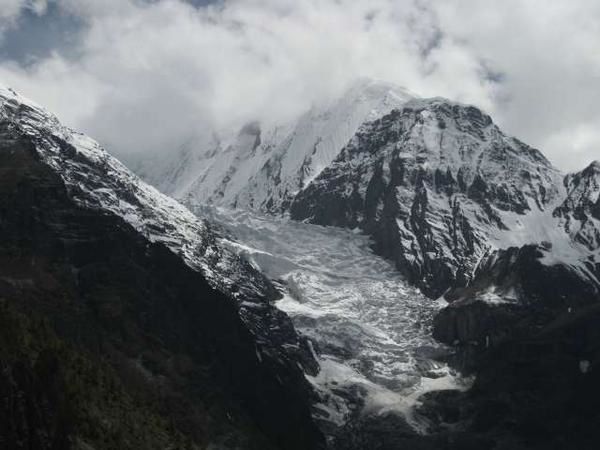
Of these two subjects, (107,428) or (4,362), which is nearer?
(4,362)

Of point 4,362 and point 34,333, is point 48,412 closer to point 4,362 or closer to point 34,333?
point 4,362

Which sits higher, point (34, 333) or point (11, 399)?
point (34, 333)

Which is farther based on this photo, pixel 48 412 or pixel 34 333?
pixel 34 333

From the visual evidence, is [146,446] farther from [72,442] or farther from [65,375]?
[72,442]

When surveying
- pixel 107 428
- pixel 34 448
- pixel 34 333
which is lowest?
pixel 34 448

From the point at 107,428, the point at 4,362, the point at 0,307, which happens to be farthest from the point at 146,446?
the point at 4,362

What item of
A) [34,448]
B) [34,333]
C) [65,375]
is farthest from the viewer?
[34,333]

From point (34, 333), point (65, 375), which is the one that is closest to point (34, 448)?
point (65, 375)

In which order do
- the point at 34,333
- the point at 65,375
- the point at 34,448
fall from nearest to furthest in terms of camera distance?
the point at 34,448 → the point at 65,375 → the point at 34,333
